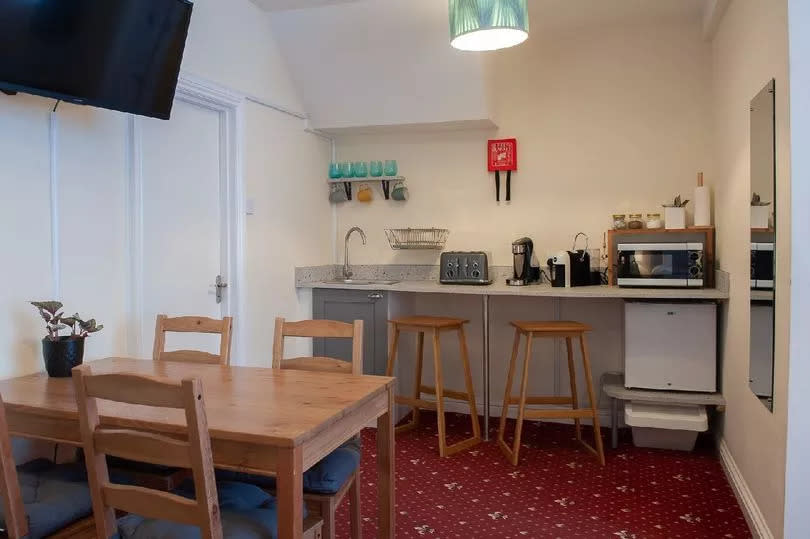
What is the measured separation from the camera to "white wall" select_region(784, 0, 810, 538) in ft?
6.68

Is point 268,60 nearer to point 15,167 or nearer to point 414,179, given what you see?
point 414,179

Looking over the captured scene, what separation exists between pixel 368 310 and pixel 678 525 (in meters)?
2.15

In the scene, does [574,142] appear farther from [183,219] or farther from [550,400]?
[183,219]

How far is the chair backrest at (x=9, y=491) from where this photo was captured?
166cm

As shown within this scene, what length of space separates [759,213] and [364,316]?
94.2 inches

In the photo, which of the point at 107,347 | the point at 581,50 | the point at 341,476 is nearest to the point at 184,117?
the point at 107,347

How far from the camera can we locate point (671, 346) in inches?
139

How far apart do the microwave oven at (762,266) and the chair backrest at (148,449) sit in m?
2.02

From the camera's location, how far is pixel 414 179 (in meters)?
4.60

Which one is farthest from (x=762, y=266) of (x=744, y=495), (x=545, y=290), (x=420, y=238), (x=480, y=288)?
(x=420, y=238)

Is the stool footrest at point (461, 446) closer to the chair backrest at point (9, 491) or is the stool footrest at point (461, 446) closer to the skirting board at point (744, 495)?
the skirting board at point (744, 495)

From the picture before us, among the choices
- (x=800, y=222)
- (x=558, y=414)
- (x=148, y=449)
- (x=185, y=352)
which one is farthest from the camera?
(x=558, y=414)

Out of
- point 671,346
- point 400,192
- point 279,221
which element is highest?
point 400,192

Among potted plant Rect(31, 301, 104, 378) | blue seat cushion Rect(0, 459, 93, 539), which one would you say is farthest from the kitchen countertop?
blue seat cushion Rect(0, 459, 93, 539)
